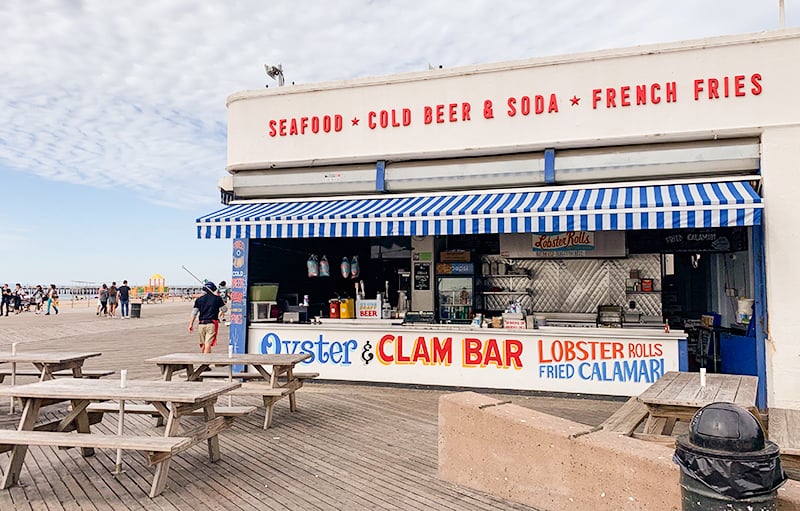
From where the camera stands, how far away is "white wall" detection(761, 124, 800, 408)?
24.1 feet

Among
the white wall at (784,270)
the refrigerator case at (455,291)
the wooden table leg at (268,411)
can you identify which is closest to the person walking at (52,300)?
the refrigerator case at (455,291)

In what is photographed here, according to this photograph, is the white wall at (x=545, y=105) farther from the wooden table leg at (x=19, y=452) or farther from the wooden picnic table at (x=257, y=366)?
the wooden table leg at (x=19, y=452)

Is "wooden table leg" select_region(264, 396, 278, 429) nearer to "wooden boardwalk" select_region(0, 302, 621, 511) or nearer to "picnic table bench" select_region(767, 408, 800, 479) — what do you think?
"wooden boardwalk" select_region(0, 302, 621, 511)

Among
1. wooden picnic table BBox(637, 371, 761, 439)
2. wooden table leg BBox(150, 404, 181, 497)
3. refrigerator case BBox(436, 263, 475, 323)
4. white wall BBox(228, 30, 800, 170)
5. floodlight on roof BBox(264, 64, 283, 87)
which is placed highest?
floodlight on roof BBox(264, 64, 283, 87)

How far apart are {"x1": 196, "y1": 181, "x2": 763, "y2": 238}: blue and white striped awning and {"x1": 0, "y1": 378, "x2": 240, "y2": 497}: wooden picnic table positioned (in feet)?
11.8

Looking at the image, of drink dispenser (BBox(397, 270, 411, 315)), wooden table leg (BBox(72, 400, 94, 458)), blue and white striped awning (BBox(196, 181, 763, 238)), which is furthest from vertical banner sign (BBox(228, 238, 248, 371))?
wooden table leg (BBox(72, 400, 94, 458))

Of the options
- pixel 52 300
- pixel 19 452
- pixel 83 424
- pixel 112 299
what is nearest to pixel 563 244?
pixel 83 424

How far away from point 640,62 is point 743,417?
6613mm

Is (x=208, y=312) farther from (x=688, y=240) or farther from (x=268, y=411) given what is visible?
(x=688, y=240)

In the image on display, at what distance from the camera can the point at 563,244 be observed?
10641mm

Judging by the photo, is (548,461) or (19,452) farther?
(19,452)

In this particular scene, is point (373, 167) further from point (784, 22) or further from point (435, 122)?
point (784, 22)

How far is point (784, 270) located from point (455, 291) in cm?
528

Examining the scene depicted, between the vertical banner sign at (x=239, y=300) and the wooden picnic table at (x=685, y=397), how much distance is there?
255 inches
